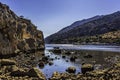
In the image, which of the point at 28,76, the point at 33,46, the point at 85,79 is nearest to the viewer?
the point at 85,79

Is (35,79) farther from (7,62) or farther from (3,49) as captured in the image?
(3,49)

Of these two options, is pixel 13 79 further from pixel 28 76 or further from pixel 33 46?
pixel 33 46

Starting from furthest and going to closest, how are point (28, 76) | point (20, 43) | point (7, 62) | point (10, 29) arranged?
point (20, 43)
point (10, 29)
point (7, 62)
point (28, 76)

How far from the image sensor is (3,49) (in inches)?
3957

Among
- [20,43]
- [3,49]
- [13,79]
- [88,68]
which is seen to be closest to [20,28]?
[20,43]

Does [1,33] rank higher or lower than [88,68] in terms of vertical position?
higher

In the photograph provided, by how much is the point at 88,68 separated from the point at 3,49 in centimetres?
4904

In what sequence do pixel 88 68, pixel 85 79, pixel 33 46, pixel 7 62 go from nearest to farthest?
pixel 85 79 < pixel 88 68 < pixel 7 62 < pixel 33 46

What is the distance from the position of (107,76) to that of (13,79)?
591 inches

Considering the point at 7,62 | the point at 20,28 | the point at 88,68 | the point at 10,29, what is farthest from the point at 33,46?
the point at 88,68

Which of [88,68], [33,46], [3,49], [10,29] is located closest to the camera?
[88,68]

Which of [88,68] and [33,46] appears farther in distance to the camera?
[33,46]

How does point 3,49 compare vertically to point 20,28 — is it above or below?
below

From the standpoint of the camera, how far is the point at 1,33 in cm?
10438
